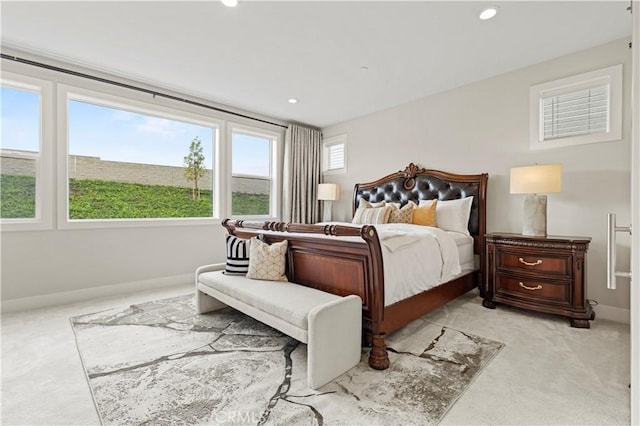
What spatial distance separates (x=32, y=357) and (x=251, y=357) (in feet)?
5.01

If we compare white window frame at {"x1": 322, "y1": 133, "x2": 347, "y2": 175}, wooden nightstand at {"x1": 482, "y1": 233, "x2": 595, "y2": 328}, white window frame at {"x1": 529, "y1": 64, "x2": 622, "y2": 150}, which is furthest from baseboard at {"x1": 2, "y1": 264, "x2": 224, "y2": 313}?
white window frame at {"x1": 529, "y1": 64, "x2": 622, "y2": 150}

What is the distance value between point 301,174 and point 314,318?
388 cm

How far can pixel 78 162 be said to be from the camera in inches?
137

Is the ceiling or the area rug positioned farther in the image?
the ceiling

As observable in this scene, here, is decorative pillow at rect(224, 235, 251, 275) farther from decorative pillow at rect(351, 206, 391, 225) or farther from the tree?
the tree

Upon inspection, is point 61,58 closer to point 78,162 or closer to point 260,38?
point 78,162

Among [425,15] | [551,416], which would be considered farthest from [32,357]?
[425,15]

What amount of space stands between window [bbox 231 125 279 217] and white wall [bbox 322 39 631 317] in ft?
5.46

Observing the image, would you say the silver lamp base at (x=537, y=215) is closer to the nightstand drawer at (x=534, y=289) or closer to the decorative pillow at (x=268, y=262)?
the nightstand drawer at (x=534, y=289)

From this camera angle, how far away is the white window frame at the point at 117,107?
324 cm

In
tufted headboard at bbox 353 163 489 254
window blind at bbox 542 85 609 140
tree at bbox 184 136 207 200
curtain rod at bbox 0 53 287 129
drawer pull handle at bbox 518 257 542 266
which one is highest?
curtain rod at bbox 0 53 287 129

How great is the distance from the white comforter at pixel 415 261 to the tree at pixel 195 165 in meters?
3.18

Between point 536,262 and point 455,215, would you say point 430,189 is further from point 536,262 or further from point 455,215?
point 536,262

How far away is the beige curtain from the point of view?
5168mm
